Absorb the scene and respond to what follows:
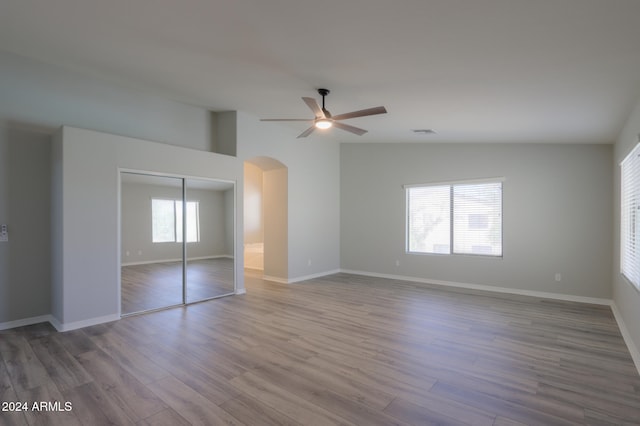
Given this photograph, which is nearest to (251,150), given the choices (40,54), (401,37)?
(40,54)

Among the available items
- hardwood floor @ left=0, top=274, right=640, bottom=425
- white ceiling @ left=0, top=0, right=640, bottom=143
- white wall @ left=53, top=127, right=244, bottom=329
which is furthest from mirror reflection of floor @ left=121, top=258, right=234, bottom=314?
white ceiling @ left=0, top=0, right=640, bottom=143

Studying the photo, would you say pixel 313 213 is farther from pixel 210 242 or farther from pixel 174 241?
pixel 174 241

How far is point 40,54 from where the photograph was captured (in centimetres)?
382

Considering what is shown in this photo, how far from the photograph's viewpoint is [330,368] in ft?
9.80

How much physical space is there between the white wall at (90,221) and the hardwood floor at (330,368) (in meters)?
0.32

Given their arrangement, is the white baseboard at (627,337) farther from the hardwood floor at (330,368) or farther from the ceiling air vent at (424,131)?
the ceiling air vent at (424,131)

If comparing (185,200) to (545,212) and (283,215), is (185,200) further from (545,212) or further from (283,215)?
(545,212)

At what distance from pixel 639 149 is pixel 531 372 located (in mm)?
2368

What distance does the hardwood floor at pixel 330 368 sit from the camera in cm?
231

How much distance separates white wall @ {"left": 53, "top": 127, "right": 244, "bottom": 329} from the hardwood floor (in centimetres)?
32

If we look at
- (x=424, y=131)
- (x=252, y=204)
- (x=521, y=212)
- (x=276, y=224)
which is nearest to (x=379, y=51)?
(x=424, y=131)

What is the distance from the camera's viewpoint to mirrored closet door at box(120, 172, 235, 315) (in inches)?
179

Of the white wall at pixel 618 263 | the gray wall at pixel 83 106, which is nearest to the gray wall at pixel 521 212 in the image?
the white wall at pixel 618 263

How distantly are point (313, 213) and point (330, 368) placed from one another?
4.66 m
